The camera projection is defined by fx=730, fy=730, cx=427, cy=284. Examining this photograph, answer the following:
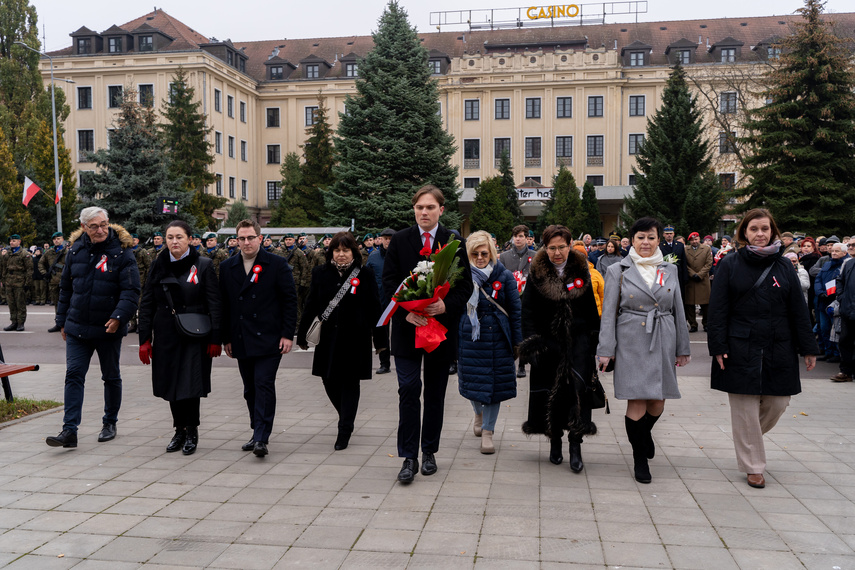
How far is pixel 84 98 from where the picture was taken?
2339 inches

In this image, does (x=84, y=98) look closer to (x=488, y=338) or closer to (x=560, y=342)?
(x=488, y=338)

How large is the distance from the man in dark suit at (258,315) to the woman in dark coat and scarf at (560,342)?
2.23m

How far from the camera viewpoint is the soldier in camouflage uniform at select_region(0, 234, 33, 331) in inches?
688

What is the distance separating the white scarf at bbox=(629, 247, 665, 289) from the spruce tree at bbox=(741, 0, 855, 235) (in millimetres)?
21961

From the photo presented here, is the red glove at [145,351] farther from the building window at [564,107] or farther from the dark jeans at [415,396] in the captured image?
the building window at [564,107]

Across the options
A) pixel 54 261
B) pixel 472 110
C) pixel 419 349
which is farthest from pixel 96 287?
pixel 472 110

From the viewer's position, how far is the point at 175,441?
6.64 metres

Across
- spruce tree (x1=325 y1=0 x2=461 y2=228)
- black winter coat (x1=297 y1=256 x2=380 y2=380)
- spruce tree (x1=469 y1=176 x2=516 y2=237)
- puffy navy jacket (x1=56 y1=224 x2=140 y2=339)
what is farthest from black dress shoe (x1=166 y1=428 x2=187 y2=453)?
spruce tree (x1=469 y1=176 x2=516 y2=237)

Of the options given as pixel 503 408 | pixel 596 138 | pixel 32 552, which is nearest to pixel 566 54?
pixel 596 138

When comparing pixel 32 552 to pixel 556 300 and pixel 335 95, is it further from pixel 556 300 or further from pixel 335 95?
pixel 335 95

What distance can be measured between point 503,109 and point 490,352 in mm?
59448

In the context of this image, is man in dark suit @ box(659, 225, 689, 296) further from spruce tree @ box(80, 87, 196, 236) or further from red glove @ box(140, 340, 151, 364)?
spruce tree @ box(80, 87, 196, 236)

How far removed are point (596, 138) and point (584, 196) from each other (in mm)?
13998

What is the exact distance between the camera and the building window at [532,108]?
6291 cm
